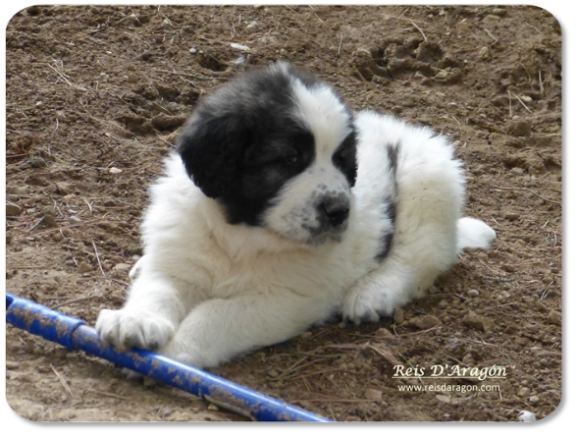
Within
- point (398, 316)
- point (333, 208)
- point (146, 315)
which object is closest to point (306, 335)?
point (398, 316)

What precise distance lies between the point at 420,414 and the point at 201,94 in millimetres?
4250

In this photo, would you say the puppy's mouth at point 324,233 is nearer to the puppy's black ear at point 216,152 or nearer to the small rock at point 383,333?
the puppy's black ear at point 216,152

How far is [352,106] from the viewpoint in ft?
25.3

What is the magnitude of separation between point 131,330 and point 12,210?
1998 mm

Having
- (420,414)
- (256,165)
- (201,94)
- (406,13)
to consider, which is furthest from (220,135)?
(406,13)

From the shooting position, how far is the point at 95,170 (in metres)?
6.52

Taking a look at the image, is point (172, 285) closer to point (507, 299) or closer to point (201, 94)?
point (507, 299)

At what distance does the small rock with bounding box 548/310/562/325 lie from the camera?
17.1 feet

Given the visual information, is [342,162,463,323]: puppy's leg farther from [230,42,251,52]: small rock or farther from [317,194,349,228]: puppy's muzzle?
[230,42,251,52]: small rock

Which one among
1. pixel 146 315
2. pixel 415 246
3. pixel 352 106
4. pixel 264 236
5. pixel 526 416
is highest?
pixel 264 236

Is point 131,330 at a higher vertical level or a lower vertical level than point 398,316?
higher

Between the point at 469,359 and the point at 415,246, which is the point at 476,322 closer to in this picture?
the point at 469,359

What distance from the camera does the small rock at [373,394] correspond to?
14.4 ft

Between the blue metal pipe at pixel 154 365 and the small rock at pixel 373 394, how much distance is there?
56 centimetres
